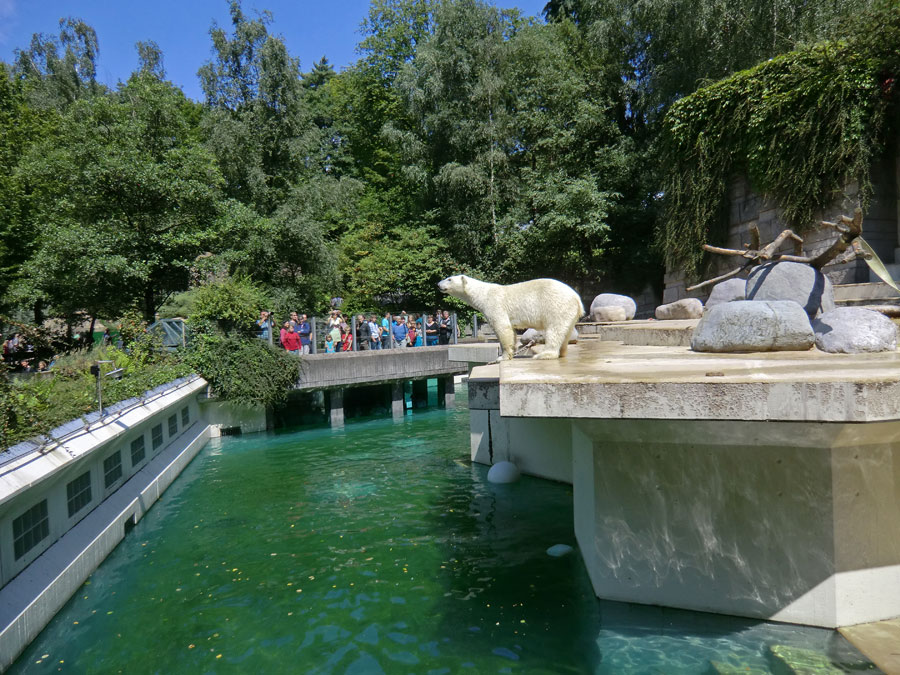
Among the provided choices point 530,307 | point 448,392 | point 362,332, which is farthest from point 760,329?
point 448,392

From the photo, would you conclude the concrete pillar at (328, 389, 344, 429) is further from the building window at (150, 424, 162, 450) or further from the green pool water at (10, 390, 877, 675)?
the green pool water at (10, 390, 877, 675)

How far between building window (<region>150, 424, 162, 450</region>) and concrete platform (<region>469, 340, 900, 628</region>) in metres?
8.93

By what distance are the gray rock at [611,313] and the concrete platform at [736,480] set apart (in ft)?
28.0

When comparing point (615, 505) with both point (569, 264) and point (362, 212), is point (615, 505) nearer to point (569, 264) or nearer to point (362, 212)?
point (569, 264)

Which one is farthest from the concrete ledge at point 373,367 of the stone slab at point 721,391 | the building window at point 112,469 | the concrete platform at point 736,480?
the stone slab at point 721,391

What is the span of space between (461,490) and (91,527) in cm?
520

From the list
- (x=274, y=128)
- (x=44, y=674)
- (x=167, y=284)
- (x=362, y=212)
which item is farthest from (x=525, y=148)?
(x=44, y=674)

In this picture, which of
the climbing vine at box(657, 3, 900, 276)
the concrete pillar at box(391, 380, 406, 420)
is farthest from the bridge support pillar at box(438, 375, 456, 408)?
the climbing vine at box(657, 3, 900, 276)

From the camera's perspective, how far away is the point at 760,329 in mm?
5523

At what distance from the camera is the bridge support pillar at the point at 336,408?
18422 millimetres

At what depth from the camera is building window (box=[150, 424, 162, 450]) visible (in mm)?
11456

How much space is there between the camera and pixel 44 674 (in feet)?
16.2

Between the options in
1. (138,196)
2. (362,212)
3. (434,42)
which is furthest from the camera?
(362,212)

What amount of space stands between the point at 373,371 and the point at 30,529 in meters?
13.3
